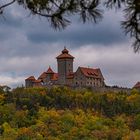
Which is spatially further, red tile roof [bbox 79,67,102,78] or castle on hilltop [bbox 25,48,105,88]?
red tile roof [bbox 79,67,102,78]

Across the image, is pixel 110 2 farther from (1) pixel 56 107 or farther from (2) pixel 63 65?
(2) pixel 63 65

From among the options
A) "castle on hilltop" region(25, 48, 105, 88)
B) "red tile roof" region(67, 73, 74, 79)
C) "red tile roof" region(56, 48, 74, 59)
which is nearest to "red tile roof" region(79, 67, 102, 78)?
"castle on hilltop" region(25, 48, 105, 88)

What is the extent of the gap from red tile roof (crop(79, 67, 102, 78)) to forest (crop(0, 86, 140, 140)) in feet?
28.9

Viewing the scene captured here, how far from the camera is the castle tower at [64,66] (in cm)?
13400

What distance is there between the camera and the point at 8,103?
4835 inches

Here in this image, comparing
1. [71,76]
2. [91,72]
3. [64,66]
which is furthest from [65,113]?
[91,72]

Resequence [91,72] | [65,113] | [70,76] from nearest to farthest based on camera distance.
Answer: [65,113] → [70,76] → [91,72]

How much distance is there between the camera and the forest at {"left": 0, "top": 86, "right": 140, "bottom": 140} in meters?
107

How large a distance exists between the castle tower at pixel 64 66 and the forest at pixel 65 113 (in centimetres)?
851

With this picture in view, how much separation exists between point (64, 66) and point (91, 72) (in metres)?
5.41

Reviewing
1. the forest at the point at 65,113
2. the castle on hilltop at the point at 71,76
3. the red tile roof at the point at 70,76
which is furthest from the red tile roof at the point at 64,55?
the forest at the point at 65,113

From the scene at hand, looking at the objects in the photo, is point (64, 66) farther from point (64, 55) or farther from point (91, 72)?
point (91, 72)

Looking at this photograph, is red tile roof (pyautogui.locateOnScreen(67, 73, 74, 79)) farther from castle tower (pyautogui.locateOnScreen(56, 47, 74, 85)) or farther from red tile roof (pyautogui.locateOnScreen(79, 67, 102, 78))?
red tile roof (pyautogui.locateOnScreen(79, 67, 102, 78))

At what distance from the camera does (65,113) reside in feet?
382
